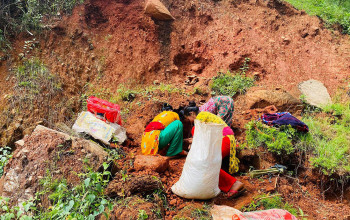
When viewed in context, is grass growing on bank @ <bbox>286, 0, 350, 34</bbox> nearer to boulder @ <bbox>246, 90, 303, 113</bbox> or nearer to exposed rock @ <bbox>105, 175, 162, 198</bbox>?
boulder @ <bbox>246, 90, 303, 113</bbox>

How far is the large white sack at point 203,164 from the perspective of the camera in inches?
Result: 104

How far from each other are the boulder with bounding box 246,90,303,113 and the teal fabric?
1918mm

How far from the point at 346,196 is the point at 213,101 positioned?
7.54 feet

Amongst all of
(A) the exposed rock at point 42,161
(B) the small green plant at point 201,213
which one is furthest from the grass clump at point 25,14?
(B) the small green plant at point 201,213

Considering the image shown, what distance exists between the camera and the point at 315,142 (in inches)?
151

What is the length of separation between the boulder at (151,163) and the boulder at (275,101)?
2.46 metres

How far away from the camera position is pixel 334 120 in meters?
4.65

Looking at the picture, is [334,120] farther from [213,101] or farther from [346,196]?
[213,101]

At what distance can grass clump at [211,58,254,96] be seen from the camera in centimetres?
528

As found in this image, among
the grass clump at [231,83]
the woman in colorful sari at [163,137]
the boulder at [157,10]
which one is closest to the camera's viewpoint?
the woman in colorful sari at [163,137]

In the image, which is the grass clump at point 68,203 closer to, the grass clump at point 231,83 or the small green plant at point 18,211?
the small green plant at point 18,211

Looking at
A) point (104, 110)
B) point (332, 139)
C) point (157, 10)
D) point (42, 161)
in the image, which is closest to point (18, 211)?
point (42, 161)

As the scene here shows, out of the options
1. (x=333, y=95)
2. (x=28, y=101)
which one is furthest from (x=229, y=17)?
(x=28, y=101)

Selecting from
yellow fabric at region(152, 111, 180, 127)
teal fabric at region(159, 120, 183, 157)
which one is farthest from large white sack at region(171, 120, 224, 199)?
yellow fabric at region(152, 111, 180, 127)
